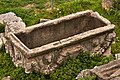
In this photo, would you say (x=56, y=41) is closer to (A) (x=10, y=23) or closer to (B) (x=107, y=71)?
(B) (x=107, y=71)

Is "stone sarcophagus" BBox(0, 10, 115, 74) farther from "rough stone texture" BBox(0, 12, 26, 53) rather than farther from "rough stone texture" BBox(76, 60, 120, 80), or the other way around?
"rough stone texture" BBox(76, 60, 120, 80)

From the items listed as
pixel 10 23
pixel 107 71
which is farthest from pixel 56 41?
pixel 10 23

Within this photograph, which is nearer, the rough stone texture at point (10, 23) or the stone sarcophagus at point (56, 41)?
the stone sarcophagus at point (56, 41)

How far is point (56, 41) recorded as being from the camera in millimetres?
8250

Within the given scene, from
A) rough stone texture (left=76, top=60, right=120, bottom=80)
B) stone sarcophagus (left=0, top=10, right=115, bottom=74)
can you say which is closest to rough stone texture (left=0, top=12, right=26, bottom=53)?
stone sarcophagus (left=0, top=10, right=115, bottom=74)

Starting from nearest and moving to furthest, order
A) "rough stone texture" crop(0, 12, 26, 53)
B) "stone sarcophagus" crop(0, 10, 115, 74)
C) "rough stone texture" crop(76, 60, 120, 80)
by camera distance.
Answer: "rough stone texture" crop(76, 60, 120, 80) → "stone sarcophagus" crop(0, 10, 115, 74) → "rough stone texture" crop(0, 12, 26, 53)

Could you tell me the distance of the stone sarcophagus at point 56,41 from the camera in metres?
7.77

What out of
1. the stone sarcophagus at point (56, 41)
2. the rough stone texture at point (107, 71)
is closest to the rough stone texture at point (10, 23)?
the stone sarcophagus at point (56, 41)

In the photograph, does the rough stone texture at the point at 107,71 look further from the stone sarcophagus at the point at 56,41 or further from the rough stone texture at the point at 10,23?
the rough stone texture at the point at 10,23

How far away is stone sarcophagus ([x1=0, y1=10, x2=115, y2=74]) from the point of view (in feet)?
25.5

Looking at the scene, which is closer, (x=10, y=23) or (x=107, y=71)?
(x=107, y=71)

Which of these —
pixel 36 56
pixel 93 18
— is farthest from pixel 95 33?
pixel 36 56

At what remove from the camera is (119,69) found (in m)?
7.34

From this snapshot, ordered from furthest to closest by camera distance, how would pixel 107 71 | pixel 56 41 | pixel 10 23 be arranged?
pixel 10 23 < pixel 56 41 < pixel 107 71
